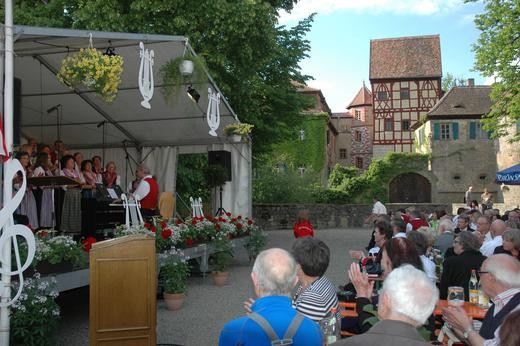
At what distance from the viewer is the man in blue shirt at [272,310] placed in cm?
236

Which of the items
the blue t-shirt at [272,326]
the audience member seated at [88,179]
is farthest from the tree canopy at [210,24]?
the blue t-shirt at [272,326]

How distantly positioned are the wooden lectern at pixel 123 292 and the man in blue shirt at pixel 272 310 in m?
2.39

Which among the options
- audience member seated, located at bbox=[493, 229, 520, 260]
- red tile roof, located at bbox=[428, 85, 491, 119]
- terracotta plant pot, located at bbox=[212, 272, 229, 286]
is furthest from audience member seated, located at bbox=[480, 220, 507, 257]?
red tile roof, located at bbox=[428, 85, 491, 119]

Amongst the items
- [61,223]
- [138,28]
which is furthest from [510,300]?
[138,28]

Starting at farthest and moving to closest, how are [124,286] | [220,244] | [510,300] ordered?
[220,244] < [124,286] < [510,300]

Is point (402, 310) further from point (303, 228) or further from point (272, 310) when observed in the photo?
point (303, 228)

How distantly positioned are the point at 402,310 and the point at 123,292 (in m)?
3.03

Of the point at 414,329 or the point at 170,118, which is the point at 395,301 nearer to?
the point at 414,329

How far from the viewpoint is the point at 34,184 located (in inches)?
329

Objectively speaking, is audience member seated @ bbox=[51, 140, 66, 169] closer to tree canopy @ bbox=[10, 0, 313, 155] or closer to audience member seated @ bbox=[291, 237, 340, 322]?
tree canopy @ bbox=[10, 0, 313, 155]

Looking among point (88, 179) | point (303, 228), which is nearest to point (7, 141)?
point (88, 179)

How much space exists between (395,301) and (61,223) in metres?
7.96

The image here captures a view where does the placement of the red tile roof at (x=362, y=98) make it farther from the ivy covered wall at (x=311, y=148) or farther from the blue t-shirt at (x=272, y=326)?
the blue t-shirt at (x=272, y=326)

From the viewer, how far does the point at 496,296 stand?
338 centimetres
